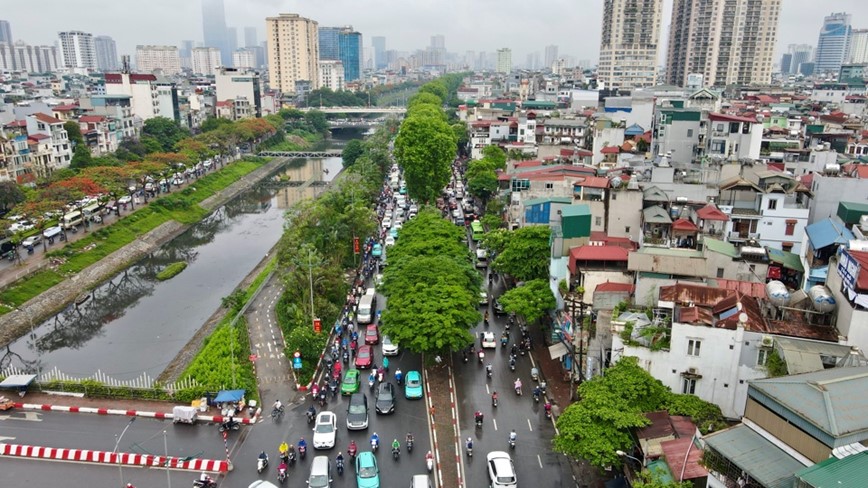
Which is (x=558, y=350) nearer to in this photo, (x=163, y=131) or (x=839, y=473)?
(x=839, y=473)

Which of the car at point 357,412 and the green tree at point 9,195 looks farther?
the green tree at point 9,195

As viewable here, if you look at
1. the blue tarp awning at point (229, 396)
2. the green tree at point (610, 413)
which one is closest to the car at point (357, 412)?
the blue tarp awning at point (229, 396)

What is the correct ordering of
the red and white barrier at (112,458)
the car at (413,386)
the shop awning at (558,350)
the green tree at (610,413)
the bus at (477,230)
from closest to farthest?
the green tree at (610,413)
the red and white barrier at (112,458)
the car at (413,386)
the shop awning at (558,350)
the bus at (477,230)

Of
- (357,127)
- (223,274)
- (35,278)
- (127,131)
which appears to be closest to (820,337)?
(223,274)

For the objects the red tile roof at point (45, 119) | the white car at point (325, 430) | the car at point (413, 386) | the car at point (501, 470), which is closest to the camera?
the car at point (501, 470)

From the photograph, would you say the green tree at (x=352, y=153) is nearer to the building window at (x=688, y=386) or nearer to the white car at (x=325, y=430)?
the white car at (x=325, y=430)

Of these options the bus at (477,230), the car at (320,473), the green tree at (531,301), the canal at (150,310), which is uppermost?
the green tree at (531,301)

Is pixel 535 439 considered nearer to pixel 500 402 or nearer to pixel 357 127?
pixel 500 402
